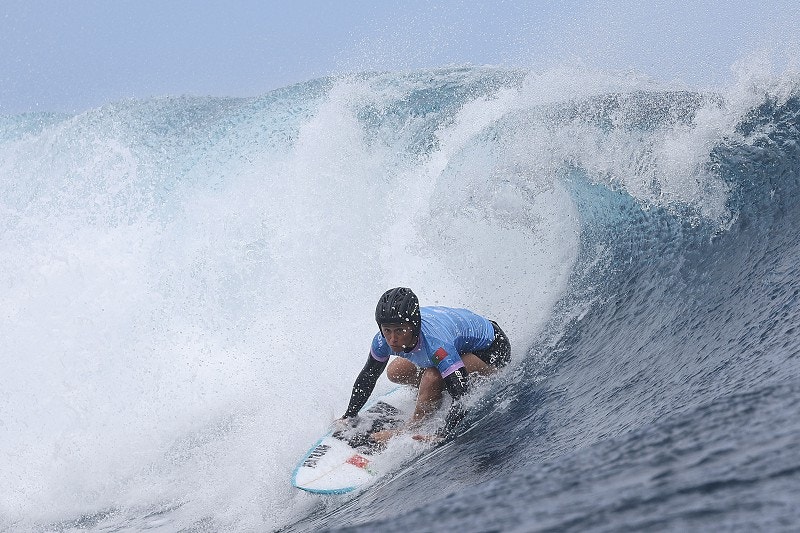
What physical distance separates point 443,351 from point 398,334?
0.45m

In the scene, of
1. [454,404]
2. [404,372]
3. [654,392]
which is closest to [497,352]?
[404,372]

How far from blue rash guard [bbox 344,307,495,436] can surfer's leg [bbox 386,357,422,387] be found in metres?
0.33

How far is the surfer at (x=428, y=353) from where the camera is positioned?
17.8 ft

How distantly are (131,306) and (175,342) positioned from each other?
95 cm

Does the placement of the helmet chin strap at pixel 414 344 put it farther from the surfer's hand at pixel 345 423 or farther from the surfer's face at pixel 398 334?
the surfer's hand at pixel 345 423

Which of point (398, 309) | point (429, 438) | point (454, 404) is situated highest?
point (398, 309)

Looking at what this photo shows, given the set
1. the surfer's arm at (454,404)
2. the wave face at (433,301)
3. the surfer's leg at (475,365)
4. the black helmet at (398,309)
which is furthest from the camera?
the surfer's leg at (475,365)

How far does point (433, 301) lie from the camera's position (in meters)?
9.16

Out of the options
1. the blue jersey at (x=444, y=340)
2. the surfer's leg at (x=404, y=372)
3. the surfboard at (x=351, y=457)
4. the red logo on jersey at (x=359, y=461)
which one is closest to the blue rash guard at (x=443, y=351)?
the blue jersey at (x=444, y=340)

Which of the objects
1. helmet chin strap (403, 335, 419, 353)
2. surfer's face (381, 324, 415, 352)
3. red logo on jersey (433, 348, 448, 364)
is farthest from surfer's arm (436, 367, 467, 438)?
surfer's face (381, 324, 415, 352)

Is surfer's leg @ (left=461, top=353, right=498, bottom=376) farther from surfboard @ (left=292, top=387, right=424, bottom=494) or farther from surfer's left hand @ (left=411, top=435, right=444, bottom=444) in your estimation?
surfer's left hand @ (left=411, top=435, right=444, bottom=444)

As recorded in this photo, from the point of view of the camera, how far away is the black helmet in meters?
5.36

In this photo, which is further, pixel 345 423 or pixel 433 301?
pixel 433 301

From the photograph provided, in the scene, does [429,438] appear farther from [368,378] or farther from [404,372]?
[404,372]
